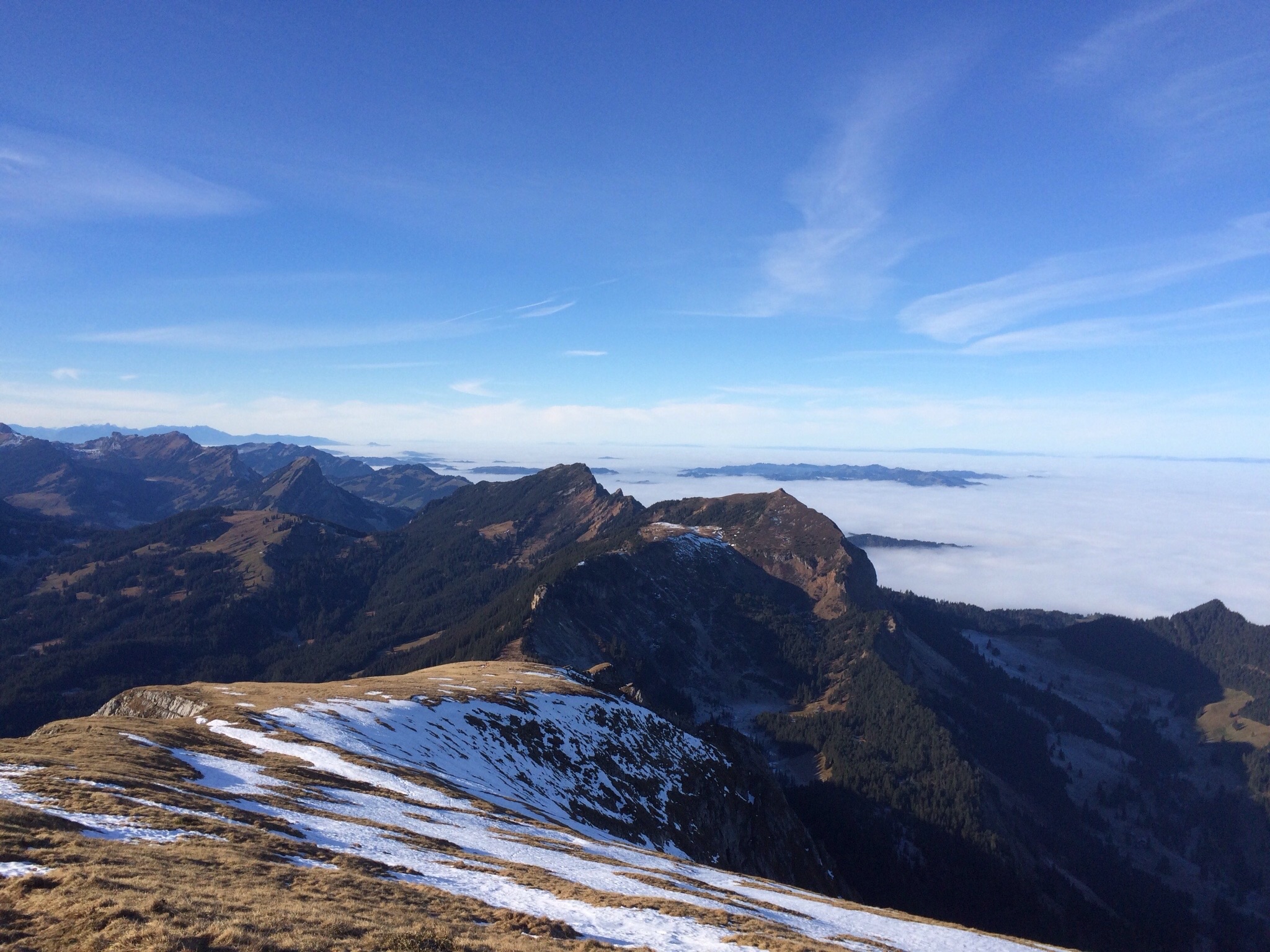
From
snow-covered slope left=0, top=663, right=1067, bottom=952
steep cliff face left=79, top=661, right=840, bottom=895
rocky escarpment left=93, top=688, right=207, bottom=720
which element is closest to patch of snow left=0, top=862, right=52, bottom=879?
snow-covered slope left=0, top=663, right=1067, bottom=952

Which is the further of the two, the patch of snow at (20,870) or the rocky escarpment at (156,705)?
the rocky escarpment at (156,705)


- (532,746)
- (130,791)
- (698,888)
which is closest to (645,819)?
(532,746)

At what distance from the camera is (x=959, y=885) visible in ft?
474

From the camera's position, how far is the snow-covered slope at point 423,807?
25109 mm

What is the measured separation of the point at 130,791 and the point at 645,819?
2168 inches

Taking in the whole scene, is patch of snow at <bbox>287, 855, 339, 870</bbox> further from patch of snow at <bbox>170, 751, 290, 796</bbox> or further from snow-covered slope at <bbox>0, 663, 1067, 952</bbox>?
patch of snow at <bbox>170, 751, 290, 796</bbox>

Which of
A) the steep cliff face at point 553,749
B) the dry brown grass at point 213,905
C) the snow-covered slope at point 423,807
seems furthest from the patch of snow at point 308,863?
the steep cliff face at point 553,749

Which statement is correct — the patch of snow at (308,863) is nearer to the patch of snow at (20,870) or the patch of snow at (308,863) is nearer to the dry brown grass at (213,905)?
the dry brown grass at (213,905)

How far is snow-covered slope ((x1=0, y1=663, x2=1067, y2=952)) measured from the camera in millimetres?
25109

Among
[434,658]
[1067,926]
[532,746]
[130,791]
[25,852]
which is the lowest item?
[1067,926]

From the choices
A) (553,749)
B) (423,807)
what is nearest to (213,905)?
(423,807)

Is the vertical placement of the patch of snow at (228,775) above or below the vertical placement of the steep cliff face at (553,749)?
above

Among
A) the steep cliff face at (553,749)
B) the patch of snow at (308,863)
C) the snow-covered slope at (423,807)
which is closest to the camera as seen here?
the patch of snow at (308,863)

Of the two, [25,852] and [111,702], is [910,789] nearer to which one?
[111,702]
